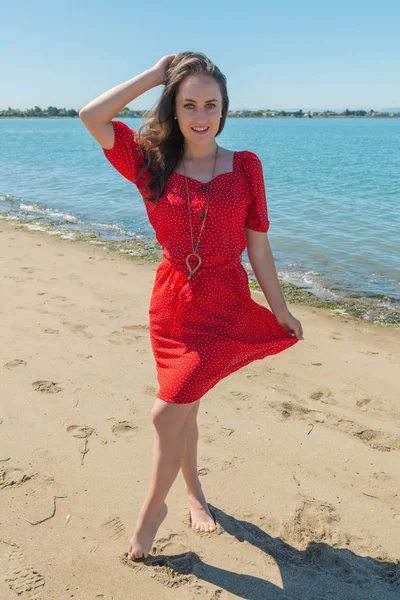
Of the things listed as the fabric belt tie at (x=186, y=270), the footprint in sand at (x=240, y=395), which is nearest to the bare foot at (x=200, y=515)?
the fabric belt tie at (x=186, y=270)

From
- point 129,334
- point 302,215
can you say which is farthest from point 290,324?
point 302,215

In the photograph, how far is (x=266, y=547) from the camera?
9.13ft

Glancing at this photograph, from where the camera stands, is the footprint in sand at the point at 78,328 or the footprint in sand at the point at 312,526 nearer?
the footprint in sand at the point at 312,526

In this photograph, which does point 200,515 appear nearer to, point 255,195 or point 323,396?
point 255,195

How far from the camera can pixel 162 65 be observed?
262cm

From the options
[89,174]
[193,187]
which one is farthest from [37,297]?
[89,174]

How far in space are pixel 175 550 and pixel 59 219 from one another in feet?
35.7

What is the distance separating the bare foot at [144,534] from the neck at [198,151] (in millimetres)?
1605

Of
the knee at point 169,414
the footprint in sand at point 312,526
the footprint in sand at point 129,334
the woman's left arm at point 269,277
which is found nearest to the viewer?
the knee at point 169,414

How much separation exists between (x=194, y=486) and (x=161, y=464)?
573mm

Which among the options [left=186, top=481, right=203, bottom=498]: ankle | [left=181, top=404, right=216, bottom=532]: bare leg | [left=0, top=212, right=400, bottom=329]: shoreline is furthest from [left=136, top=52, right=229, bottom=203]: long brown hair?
[left=0, top=212, right=400, bottom=329]: shoreline

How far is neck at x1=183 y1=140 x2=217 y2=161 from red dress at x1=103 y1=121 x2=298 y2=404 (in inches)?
4.5

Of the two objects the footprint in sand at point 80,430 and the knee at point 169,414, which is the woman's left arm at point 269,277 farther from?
the footprint in sand at point 80,430

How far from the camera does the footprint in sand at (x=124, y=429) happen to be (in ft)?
11.9
